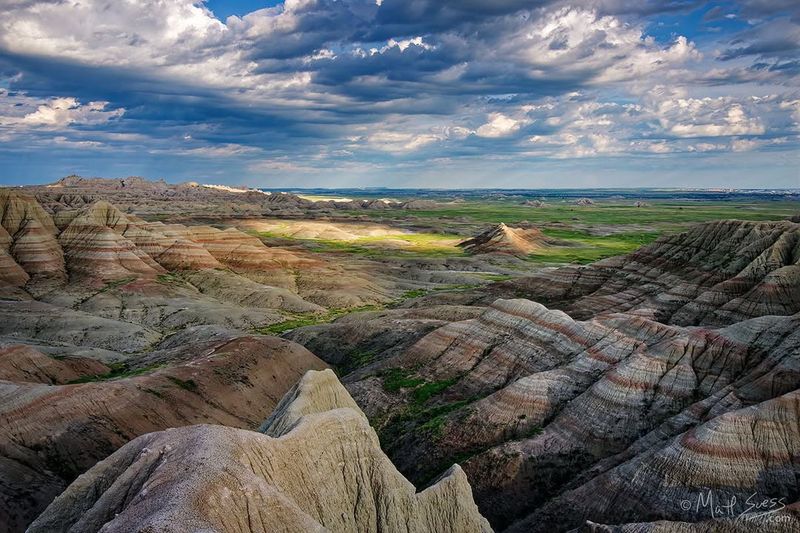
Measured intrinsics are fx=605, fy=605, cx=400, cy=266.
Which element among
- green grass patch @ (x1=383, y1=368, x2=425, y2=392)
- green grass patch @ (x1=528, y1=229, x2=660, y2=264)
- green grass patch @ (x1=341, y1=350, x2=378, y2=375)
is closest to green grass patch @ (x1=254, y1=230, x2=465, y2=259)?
green grass patch @ (x1=528, y1=229, x2=660, y2=264)

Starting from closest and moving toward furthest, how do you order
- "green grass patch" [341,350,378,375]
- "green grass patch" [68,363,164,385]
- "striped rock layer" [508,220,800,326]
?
1. "green grass patch" [68,363,164,385]
2. "striped rock layer" [508,220,800,326]
3. "green grass patch" [341,350,378,375]

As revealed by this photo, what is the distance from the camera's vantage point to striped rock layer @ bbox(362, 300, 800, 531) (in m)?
30.0

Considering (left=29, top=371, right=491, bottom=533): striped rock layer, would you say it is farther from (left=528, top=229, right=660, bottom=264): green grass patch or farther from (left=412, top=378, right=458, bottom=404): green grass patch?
(left=528, top=229, right=660, bottom=264): green grass patch

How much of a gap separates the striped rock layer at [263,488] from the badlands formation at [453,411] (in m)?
0.08

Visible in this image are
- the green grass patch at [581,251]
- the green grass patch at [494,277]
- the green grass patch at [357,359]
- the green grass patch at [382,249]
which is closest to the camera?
the green grass patch at [357,359]

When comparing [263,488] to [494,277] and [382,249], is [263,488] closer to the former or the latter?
[494,277]

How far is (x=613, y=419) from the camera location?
38094mm

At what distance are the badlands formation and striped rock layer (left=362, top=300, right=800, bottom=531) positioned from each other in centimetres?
12

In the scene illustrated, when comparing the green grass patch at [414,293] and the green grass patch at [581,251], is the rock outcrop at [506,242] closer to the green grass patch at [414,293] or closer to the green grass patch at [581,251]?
the green grass patch at [581,251]

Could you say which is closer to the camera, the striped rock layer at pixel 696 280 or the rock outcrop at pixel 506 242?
the striped rock layer at pixel 696 280

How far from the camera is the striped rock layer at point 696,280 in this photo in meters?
55.6

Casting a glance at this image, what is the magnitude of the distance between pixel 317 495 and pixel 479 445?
17538mm
